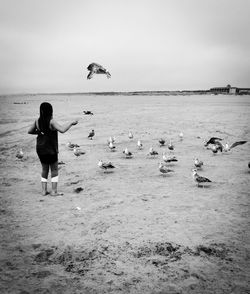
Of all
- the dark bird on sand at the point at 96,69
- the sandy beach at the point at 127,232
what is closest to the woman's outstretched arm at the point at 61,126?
the sandy beach at the point at 127,232

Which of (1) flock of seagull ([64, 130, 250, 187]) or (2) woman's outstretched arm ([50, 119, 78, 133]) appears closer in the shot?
(2) woman's outstretched arm ([50, 119, 78, 133])

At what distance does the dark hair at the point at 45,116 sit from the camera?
23.8 feet

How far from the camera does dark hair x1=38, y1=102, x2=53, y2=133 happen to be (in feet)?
23.8

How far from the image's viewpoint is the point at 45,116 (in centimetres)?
738

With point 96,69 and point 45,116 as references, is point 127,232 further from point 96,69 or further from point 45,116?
point 96,69

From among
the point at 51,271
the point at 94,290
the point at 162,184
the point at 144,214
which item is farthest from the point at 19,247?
the point at 162,184

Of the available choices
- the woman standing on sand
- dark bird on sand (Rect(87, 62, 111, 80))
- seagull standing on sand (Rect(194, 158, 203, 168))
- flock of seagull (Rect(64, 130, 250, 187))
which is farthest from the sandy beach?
dark bird on sand (Rect(87, 62, 111, 80))

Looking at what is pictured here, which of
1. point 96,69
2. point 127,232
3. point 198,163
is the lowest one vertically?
point 127,232

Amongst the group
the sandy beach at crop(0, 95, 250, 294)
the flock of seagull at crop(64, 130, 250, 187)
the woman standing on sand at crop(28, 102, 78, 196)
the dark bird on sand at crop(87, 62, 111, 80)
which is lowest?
the sandy beach at crop(0, 95, 250, 294)

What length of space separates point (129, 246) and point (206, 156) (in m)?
9.04

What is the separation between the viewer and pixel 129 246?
5.36 m

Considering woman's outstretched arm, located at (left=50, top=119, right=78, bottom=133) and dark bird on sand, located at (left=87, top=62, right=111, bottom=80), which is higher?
dark bird on sand, located at (left=87, top=62, right=111, bottom=80)

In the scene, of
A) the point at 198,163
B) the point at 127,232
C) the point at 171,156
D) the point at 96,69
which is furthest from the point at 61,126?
the point at 171,156

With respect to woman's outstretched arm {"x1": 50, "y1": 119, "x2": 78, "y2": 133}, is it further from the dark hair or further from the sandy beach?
the sandy beach
